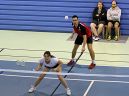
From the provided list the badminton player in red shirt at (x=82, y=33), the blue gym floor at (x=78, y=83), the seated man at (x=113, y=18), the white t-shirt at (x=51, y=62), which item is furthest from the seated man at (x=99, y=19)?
the white t-shirt at (x=51, y=62)

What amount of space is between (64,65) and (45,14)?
4.75m

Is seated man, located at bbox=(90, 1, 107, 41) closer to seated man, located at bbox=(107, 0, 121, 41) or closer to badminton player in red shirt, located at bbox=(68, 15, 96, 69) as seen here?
seated man, located at bbox=(107, 0, 121, 41)

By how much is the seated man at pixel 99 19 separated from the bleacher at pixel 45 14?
0.49m

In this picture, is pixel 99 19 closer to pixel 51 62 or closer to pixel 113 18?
pixel 113 18

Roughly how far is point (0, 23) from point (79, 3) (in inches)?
148

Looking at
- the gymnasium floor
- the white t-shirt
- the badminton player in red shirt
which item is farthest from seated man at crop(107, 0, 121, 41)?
the white t-shirt

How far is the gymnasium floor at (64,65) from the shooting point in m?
10.3

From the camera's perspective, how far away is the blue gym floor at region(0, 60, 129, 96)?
1007cm

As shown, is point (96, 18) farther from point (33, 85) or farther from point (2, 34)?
point (33, 85)

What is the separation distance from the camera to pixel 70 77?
1124 cm

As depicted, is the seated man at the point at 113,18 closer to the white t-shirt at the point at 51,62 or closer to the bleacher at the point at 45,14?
the bleacher at the point at 45,14

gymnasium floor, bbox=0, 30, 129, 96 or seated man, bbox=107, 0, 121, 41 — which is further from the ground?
seated man, bbox=107, 0, 121, 41

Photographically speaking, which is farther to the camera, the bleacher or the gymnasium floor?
the bleacher

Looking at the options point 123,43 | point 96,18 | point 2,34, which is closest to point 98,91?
point 123,43
